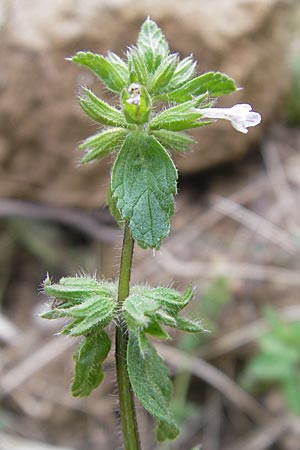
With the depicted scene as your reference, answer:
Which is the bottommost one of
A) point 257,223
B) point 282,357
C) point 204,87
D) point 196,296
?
point 204,87

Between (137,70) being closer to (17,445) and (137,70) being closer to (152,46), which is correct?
(152,46)

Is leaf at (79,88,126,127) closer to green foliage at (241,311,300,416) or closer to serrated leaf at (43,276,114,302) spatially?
serrated leaf at (43,276,114,302)

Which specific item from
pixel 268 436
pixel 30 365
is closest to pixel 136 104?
pixel 268 436

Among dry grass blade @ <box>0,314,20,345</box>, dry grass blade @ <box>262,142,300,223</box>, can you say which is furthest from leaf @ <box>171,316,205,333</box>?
dry grass blade @ <box>262,142,300,223</box>

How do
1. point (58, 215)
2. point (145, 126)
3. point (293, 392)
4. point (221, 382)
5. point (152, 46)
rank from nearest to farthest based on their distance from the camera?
point (145, 126) < point (152, 46) < point (293, 392) < point (221, 382) < point (58, 215)

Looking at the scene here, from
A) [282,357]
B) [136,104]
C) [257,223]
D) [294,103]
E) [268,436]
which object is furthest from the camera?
[294,103]

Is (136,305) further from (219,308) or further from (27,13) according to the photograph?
(27,13)

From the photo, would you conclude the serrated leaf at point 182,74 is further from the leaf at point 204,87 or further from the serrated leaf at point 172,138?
the serrated leaf at point 172,138

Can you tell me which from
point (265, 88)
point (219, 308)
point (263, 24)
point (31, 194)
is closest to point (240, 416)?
point (219, 308)
